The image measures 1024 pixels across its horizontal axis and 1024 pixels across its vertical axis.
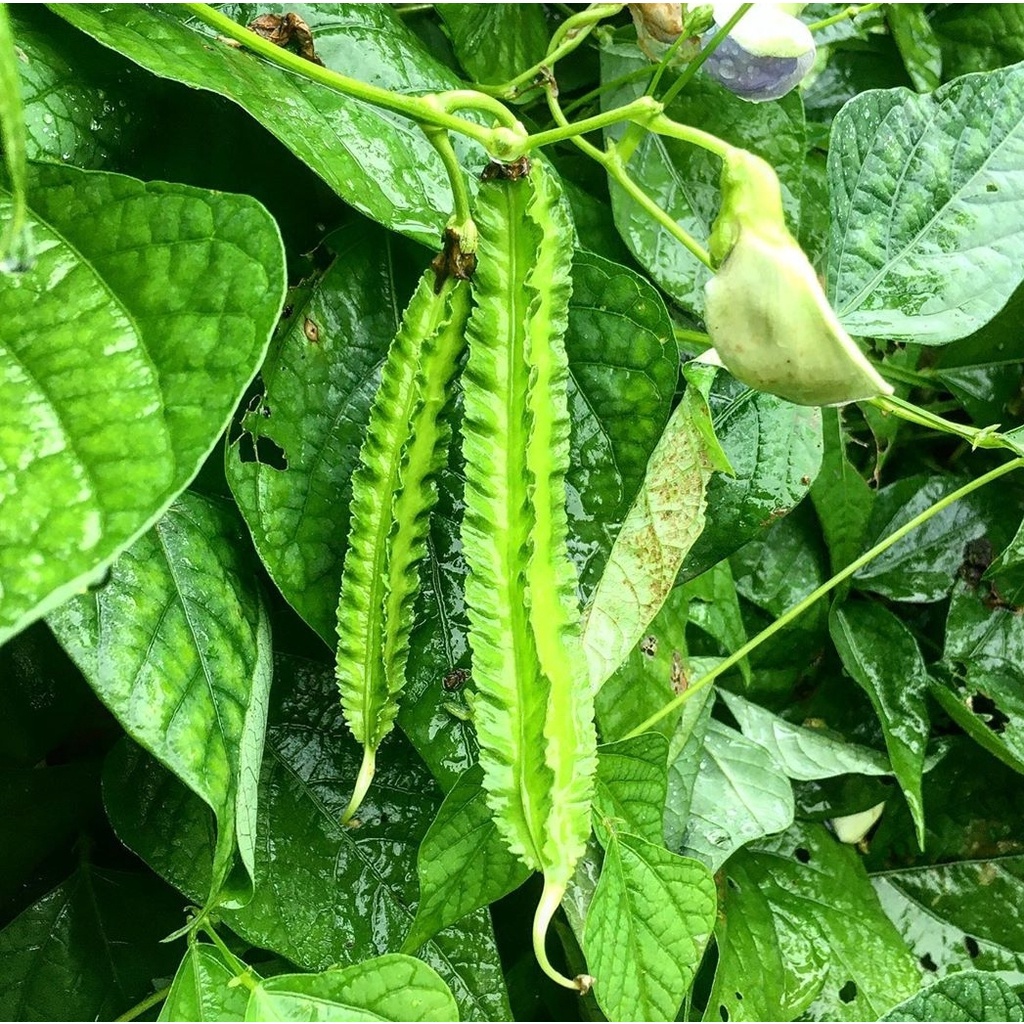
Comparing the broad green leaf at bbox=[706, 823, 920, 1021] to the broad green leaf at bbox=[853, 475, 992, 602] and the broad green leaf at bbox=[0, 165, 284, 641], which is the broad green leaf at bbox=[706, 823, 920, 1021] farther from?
the broad green leaf at bbox=[0, 165, 284, 641]

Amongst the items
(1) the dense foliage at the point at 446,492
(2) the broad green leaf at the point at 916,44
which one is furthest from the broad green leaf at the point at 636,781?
(2) the broad green leaf at the point at 916,44

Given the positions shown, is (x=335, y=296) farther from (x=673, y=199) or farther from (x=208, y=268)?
(x=673, y=199)

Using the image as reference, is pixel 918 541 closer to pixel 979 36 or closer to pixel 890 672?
pixel 890 672

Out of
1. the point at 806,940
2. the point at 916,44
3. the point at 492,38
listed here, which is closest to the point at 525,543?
the point at 492,38

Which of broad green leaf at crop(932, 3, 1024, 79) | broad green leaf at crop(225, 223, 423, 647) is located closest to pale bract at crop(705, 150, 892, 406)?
broad green leaf at crop(225, 223, 423, 647)

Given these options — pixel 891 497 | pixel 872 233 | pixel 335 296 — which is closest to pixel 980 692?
pixel 891 497
